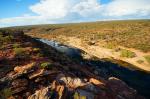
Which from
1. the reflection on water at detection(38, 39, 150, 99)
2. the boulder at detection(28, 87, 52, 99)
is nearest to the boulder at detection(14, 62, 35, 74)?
the boulder at detection(28, 87, 52, 99)

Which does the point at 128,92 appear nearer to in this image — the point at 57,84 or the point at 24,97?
the point at 57,84

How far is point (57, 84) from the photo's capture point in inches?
1045

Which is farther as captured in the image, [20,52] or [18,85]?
[20,52]

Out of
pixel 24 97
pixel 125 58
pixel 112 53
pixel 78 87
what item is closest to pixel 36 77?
pixel 24 97

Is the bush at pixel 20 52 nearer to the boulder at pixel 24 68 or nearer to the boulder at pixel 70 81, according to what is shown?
the boulder at pixel 24 68

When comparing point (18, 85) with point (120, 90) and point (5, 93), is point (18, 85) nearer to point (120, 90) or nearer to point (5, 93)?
point (5, 93)

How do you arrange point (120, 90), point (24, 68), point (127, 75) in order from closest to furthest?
point (24, 68)
point (120, 90)
point (127, 75)

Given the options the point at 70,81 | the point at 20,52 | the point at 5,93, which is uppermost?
the point at 20,52

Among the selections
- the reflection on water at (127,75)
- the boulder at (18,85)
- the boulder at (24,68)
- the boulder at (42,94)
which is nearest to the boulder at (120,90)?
the reflection on water at (127,75)

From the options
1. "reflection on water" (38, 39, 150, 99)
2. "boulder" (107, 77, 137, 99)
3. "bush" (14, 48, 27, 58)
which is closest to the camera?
"bush" (14, 48, 27, 58)

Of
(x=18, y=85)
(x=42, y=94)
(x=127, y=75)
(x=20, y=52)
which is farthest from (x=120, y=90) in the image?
(x=18, y=85)

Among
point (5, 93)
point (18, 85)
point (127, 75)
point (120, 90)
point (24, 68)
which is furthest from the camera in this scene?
point (127, 75)

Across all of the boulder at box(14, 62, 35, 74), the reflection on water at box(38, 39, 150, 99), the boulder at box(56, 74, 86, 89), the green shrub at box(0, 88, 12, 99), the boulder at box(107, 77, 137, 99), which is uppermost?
the boulder at box(14, 62, 35, 74)

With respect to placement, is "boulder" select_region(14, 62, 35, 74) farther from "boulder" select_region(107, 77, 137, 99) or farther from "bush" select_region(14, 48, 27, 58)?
"boulder" select_region(107, 77, 137, 99)
